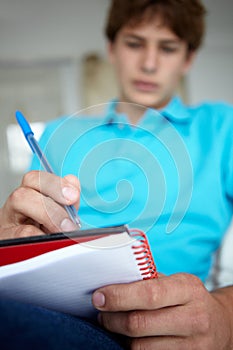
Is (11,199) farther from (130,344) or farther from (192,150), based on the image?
(192,150)

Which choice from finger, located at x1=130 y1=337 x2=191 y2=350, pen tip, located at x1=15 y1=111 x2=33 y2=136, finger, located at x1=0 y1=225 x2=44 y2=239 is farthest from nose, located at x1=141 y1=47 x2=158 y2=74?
finger, located at x1=130 y1=337 x2=191 y2=350

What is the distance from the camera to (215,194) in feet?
2.66

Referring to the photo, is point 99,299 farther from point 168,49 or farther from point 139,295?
point 168,49

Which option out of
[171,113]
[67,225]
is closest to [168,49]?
[171,113]

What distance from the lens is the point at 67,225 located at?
1.55 feet

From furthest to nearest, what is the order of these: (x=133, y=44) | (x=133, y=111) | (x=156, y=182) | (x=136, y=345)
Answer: (x=133, y=44) < (x=133, y=111) < (x=156, y=182) < (x=136, y=345)

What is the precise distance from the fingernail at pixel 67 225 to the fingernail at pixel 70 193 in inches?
1.0

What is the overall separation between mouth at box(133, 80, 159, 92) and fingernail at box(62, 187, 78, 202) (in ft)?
1.58

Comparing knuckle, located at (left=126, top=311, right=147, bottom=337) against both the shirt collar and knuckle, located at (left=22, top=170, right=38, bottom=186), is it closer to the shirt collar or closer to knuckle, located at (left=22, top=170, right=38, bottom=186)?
knuckle, located at (left=22, top=170, right=38, bottom=186)

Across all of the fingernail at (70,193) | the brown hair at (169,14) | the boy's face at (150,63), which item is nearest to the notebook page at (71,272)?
the fingernail at (70,193)

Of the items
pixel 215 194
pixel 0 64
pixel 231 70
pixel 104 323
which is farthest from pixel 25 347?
pixel 231 70

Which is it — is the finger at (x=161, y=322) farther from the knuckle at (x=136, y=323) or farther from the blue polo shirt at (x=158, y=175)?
the blue polo shirt at (x=158, y=175)

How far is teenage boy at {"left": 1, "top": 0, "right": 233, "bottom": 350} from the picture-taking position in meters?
0.42

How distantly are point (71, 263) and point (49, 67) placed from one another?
393 cm
